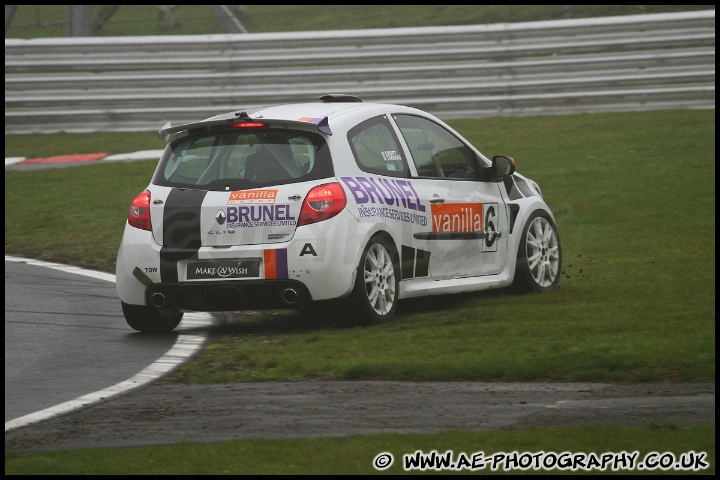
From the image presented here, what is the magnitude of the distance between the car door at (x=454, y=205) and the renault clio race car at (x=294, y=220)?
14mm

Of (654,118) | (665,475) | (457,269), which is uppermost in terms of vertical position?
(654,118)

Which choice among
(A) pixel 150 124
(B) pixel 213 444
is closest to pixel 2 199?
(A) pixel 150 124

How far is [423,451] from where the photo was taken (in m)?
5.72

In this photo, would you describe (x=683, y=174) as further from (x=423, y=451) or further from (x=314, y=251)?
(x=423, y=451)

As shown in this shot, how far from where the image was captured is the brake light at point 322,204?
8961 millimetres

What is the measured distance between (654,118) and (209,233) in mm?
12117

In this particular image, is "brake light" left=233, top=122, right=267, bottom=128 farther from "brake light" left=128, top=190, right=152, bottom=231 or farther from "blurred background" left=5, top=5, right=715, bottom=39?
"blurred background" left=5, top=5, right=715, bottom=39

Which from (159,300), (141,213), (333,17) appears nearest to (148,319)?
(159,300)

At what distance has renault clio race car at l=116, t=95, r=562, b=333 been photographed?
29.5 feet

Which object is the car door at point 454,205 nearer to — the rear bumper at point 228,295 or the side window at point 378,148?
the side window at point 378,148

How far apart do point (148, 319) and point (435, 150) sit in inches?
→ 95.1

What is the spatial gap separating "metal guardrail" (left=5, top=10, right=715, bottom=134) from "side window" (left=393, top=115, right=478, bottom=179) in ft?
33.9

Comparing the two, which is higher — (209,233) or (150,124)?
(150,124)

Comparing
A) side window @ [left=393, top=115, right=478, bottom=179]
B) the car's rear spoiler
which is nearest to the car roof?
the car's rear spoiler
